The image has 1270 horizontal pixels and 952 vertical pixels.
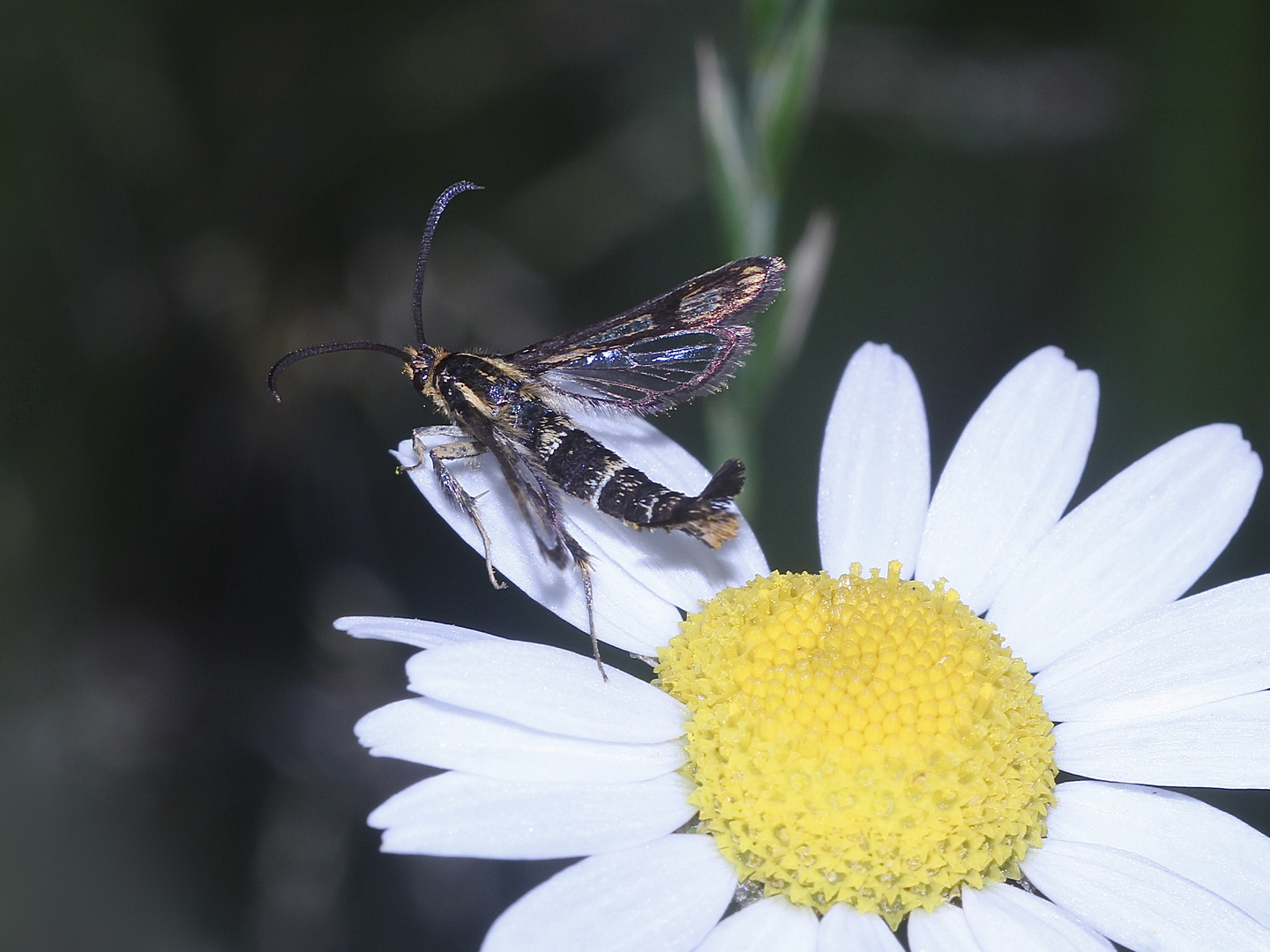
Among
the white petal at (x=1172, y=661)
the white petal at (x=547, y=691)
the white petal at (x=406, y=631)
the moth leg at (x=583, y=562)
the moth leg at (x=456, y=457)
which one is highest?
the moth leg at (x=456, y=457)

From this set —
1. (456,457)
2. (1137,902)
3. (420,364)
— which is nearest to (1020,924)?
(1137,902)

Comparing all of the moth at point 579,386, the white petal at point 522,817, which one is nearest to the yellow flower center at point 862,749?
the white petal at point 522,817

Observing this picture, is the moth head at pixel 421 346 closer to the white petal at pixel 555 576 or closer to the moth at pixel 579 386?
the moth at pixel 579 386

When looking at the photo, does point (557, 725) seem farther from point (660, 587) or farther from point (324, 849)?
point (324, 849)

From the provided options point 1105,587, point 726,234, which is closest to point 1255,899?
point 1105,587

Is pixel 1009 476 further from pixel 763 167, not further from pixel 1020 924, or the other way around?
pixel 1020 924

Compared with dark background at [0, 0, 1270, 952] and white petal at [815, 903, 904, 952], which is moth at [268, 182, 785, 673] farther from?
dark background at [0, 0, 1270, 952]

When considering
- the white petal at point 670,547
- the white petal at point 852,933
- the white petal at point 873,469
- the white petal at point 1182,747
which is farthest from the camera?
the white petal at point 873,469
